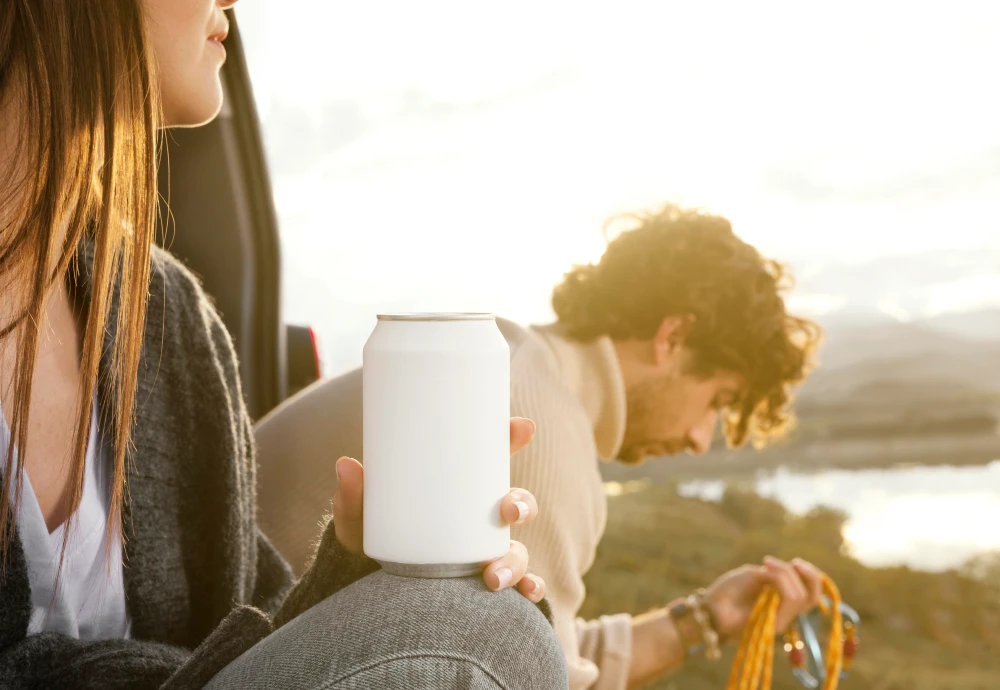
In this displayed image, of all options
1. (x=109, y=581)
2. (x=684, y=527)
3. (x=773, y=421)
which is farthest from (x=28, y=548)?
(x=684, y=527)

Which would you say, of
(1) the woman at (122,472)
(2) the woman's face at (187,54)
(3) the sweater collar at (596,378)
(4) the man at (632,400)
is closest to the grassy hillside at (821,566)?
(4) the man at (632,400)

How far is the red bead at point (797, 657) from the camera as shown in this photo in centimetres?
140

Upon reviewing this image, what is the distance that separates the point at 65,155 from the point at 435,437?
35cm

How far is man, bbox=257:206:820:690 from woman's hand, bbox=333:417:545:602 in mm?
433

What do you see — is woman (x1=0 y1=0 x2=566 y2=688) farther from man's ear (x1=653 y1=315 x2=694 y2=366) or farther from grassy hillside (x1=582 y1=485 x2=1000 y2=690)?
grassy hillside (x1=582 y1=485 x2=1000 y2=690)

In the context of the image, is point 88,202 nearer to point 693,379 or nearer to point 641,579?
point 693,379

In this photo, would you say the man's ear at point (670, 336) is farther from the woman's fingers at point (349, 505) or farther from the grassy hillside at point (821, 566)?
the woman's fingers at point (349, 505)

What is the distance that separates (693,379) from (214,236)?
2.81 ft

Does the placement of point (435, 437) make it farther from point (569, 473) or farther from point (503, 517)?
point (569, 473)

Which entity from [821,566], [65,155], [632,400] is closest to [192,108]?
[65,155]

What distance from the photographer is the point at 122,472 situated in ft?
2.55

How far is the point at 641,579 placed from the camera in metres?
2.37

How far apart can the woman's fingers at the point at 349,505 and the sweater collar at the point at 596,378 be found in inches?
26.6

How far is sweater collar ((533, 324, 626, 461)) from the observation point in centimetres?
141
